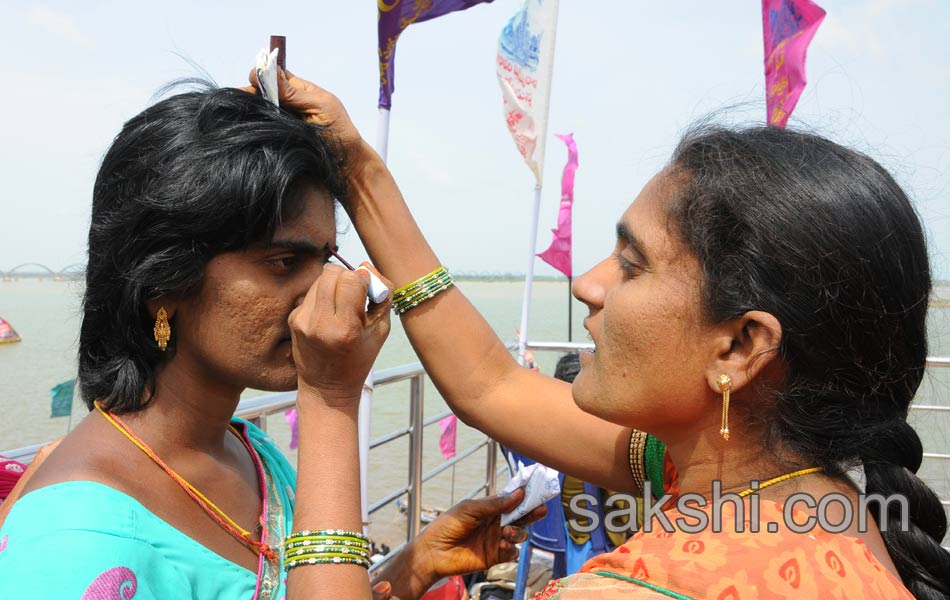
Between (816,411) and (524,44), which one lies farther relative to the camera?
(524,44)

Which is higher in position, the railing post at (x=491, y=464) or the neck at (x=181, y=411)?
the neck at (x=181, y=411)

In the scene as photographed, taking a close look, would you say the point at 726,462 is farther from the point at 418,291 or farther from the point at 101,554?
the point at 101,554

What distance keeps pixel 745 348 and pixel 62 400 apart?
6.48ft

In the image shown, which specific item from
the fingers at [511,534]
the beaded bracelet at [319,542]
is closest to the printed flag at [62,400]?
the beaded bracelet at [319,542]

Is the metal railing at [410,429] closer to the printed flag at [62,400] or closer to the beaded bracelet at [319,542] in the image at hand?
the printed flag at [62,400]

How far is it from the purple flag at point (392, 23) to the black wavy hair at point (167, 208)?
129cm

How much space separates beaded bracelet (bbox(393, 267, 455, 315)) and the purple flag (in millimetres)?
1110

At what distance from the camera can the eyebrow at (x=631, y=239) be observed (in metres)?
1.46

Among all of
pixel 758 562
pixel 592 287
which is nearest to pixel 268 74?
pixel 592 287

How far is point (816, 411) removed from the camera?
136 cm

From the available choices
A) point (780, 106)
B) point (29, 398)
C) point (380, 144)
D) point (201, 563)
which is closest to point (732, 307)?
point (201, 563)

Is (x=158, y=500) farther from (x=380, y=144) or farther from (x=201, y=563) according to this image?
(x=380, y=144)

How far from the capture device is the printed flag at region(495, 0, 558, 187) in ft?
18.0

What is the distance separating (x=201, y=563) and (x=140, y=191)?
77 cm
